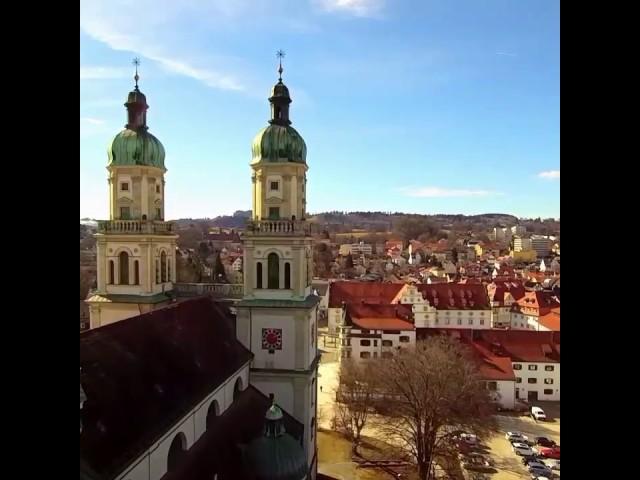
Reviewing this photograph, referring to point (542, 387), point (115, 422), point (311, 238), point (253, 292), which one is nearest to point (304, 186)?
point (311, 238)

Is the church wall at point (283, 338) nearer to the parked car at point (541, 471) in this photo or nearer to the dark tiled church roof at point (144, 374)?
the dark tiled church roof at point (144, 374)

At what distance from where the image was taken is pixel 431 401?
25.4 m

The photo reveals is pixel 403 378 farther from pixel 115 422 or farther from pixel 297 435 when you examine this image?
pixel 115 422

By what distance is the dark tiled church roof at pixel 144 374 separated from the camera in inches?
459

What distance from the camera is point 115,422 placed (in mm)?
12258

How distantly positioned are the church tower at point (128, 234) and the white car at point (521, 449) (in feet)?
66.9

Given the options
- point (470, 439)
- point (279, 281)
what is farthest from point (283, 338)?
point (470, 439)

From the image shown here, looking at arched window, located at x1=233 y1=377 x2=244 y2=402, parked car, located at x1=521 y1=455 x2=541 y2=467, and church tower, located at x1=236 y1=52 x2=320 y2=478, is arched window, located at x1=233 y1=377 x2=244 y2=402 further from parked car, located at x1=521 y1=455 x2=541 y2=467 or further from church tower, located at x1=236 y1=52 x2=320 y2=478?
parked car, located at x1=521 y1=455 x2=541 y2=467

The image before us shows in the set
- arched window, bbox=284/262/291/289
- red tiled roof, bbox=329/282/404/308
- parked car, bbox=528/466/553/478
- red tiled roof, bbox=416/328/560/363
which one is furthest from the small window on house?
red tiled roof, bbox=329/282/404/308

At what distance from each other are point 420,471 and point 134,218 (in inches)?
698

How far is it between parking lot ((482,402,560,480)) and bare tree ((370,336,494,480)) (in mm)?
1946

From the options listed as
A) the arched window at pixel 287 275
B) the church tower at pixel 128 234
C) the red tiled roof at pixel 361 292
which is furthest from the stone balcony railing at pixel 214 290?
→ the red tiled roof at pixel 361 292

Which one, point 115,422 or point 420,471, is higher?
point 115,422
